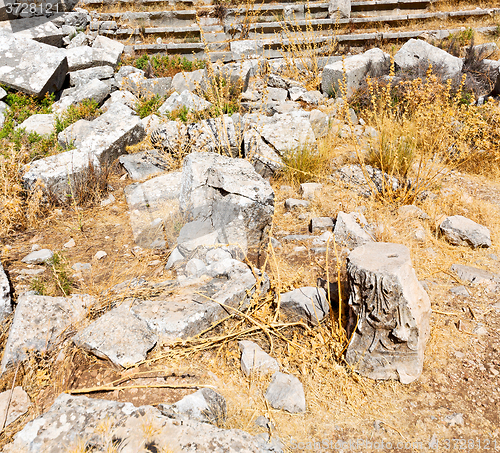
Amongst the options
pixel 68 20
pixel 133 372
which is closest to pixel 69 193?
pixel 133 372

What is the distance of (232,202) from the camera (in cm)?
362

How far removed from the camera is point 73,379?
2455mm

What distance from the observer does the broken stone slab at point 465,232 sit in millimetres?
3695

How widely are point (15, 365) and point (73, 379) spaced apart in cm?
43

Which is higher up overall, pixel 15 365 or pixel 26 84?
pixel 26 84

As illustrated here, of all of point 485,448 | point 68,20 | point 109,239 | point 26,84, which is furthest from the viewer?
point 68,20

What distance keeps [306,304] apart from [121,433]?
1462mm

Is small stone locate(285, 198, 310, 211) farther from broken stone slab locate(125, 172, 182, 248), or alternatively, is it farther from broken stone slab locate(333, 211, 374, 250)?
broken stone slab locate(125, 172, 182, 248)

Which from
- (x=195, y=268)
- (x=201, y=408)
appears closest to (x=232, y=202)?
(x=195, y=268)

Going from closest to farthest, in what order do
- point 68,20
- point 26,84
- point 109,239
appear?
point 109,239
point 26,84
point 68,20

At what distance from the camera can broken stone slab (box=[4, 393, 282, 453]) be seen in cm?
180

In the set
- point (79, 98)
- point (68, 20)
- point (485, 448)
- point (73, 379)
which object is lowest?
point (485, 448)

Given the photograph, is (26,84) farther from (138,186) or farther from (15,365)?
(15,365)

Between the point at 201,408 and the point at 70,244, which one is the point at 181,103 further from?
the point at 201,408
